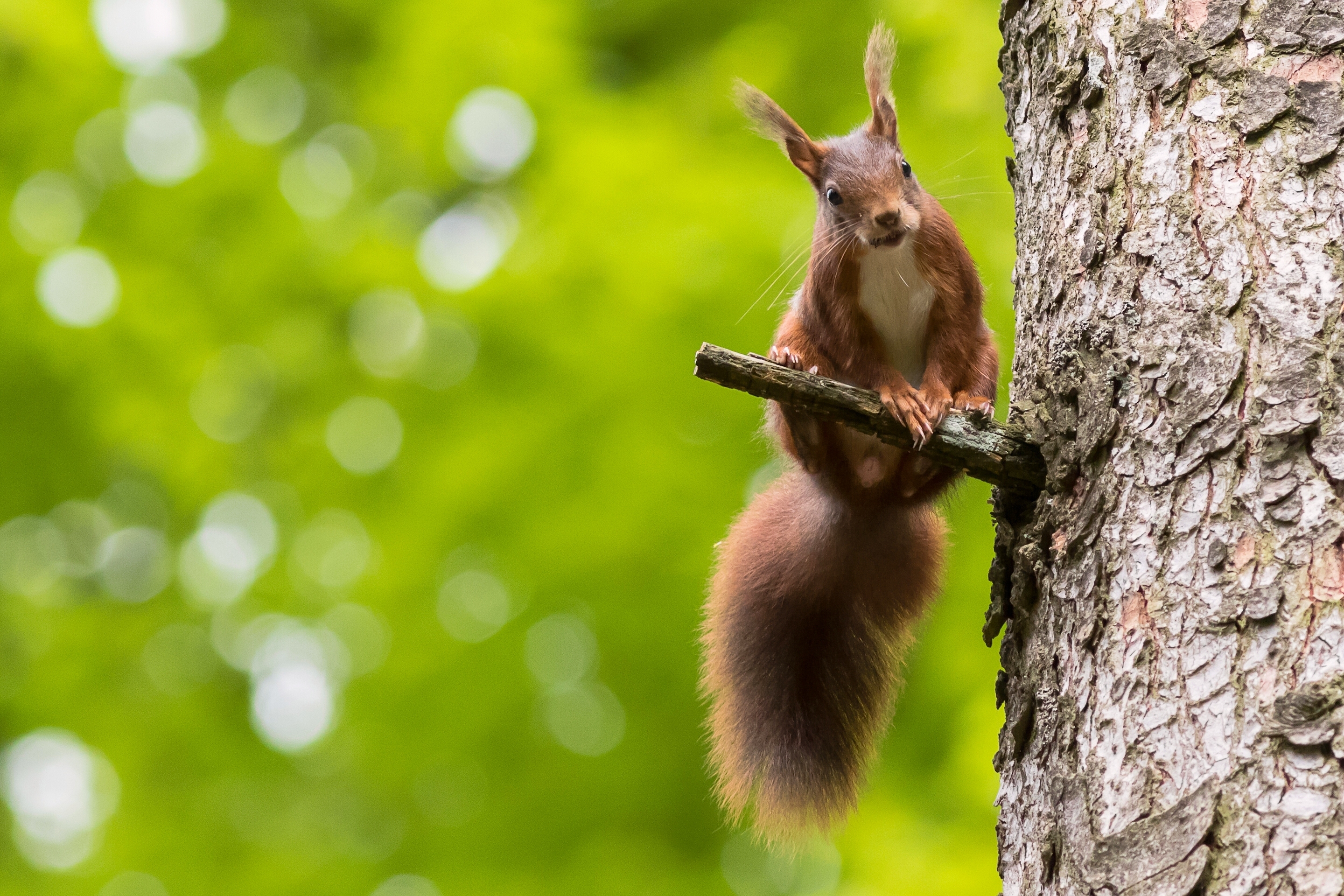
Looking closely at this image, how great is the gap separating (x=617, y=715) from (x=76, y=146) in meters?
2.98

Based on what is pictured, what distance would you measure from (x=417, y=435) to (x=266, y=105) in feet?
5.94

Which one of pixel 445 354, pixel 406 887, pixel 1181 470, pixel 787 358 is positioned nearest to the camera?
pixel 1181 470

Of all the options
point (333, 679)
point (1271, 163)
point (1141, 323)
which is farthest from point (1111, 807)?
point (333, 679)

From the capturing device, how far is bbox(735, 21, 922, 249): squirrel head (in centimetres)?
225

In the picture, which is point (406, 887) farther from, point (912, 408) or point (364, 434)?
point (912, 408)

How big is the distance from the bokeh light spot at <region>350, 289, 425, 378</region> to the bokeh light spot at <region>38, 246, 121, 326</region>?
2.92 ft

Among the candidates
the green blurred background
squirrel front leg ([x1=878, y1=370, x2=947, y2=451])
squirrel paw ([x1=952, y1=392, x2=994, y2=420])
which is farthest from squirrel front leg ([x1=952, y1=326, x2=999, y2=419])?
the green blurred background

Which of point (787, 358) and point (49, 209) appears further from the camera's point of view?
point (49, 209)

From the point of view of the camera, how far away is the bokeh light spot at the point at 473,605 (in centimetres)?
408

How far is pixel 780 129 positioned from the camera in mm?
2410

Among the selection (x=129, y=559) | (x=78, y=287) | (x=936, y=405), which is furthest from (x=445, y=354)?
(x=936, y=405)

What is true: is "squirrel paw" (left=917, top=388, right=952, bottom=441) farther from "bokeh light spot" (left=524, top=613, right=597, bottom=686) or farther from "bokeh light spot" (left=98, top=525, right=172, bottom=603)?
"bokeh light spot" (left=98, top=525, right=172, bottom=603)

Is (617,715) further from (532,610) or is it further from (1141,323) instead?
(1141,323)

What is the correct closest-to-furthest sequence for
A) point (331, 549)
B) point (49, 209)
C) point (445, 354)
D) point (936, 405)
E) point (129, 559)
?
point (936, 405), point (445, 354), point (331, 549), point (49, 209), point (129, 559)
